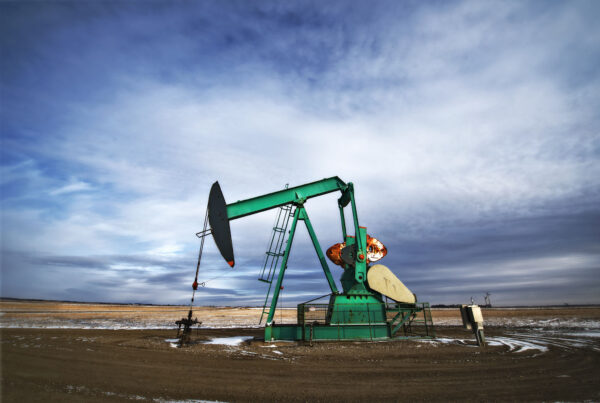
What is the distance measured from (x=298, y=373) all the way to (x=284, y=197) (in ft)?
20.4

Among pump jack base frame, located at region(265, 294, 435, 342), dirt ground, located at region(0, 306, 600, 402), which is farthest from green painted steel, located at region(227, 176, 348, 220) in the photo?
dirt ground, located at region(0, 306, 600, 402)

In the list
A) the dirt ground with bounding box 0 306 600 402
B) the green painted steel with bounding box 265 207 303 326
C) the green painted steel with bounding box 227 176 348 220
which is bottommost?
the dirt ground with bounding box 0 306 600 402

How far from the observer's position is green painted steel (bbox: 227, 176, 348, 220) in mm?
10188

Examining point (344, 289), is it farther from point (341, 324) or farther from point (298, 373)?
point (298, 373)

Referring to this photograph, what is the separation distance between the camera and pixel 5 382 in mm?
4961

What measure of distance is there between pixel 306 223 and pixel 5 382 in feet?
27.6

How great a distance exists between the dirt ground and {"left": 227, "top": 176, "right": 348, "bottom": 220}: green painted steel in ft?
14.4

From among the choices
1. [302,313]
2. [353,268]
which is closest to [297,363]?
[302,313]

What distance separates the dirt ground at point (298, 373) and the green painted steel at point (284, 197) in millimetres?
4383

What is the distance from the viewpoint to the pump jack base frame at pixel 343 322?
10312mm

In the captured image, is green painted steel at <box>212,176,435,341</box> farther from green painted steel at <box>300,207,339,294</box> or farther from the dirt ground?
the dirt ground

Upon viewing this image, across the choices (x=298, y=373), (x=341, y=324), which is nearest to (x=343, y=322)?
(x=341, y=324)

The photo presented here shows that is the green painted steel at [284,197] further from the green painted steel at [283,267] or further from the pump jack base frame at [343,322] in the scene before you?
the pump jack base frame at [343,322]

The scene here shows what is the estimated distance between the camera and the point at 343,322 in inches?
412
